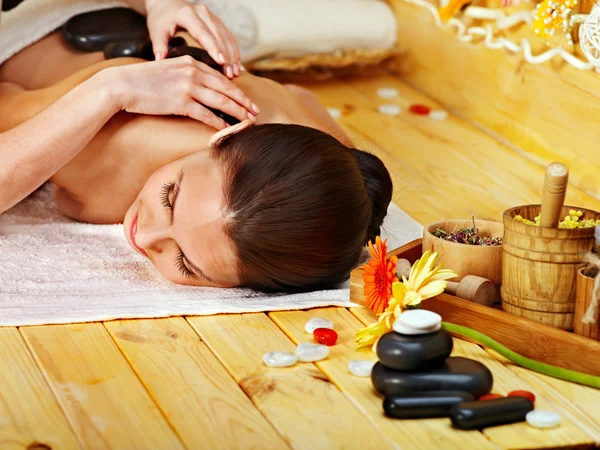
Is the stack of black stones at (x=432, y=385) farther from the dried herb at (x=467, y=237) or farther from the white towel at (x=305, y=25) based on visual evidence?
the white towel at (x=305, y=25)

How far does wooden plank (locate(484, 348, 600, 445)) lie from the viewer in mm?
1501

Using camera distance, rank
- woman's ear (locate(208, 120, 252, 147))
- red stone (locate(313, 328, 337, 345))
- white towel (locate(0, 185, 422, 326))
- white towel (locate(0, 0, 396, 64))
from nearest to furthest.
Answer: red stone (locate(313, 328, 337, 345)) → white towel (locate(0, 185, 422, 326)) → woman's ear (locate(208, 120, 252, 147)) → white towel (locate(0, 0, 396, 64))

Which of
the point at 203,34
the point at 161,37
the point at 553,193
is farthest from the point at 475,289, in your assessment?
the point at 161,37

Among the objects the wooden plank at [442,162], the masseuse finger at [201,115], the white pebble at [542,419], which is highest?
the masseuse finger at [201,115]

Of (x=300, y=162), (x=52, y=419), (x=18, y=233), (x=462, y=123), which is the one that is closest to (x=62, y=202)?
(x=18, y=233)

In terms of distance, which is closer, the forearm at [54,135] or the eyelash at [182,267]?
the eyelash at [182,267]

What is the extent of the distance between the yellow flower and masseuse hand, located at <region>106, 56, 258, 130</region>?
59 centimetres

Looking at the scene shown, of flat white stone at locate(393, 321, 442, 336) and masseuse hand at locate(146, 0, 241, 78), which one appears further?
masseuse hand at locate(146, 0, 241, 78)

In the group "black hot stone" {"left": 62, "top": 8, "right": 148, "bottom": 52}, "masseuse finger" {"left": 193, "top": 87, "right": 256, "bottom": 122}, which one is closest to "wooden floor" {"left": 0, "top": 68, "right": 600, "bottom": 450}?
"masseuse finger" {"left": 193, "top": 87, "right": 256, "bottom": 122}

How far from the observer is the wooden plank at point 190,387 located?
4.67 ft

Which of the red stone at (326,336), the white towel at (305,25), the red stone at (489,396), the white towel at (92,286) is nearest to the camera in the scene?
the red stone at (489,396)

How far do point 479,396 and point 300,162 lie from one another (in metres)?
0.56

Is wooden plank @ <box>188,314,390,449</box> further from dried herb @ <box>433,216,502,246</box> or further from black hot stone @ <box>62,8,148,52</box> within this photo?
black hot stone @ <box>62,8,148,52</box>

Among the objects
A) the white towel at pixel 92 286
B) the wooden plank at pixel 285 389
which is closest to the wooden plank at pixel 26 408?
the white towel at pixel 92 286
